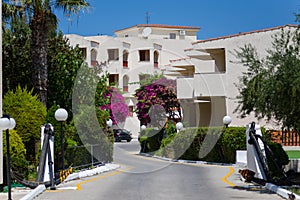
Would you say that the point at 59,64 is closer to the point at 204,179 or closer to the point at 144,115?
the point at 204,179

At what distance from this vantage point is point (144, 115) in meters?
47.5

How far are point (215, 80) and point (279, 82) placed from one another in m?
25.5

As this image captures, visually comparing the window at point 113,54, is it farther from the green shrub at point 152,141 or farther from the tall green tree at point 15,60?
the tall green tree at point 15,60

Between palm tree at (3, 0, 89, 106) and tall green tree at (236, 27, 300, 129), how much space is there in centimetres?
1163

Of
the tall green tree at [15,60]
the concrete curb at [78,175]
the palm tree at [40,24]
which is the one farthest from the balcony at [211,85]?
the palm tree at [40,24]

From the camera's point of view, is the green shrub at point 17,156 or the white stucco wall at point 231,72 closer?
the green shrub at point 17,156

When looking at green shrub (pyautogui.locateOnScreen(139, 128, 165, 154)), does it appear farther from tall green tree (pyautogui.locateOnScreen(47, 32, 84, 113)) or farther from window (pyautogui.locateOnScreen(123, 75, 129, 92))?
window (pyautogui.locateOnScreen(123, 75, 129, 92))

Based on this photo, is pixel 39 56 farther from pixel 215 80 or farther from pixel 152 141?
pixel 215 80

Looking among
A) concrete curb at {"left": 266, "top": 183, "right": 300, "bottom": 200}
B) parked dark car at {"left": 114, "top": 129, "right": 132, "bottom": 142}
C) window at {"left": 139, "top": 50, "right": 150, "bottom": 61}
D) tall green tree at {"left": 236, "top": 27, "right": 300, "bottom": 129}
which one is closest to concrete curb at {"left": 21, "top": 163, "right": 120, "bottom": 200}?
concrete curb at {"left": 266, "top": 183, "right": 300, "bottom": 200}

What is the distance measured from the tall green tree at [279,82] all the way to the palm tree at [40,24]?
11.6 metres

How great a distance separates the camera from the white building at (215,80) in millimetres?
37656

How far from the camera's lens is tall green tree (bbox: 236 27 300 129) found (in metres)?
13.6

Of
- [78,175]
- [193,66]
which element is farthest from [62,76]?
[193,66]

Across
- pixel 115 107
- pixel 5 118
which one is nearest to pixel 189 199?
pixel 5 118
